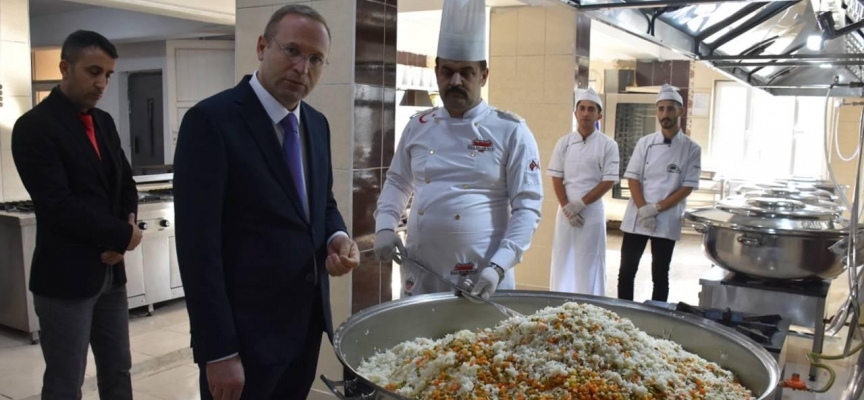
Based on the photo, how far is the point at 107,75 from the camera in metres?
2.34

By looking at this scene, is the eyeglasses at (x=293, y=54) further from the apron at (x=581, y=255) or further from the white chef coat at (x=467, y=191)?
the apron at (x=581, y=255)

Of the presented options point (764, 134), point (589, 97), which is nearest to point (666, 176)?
point (589, 97)

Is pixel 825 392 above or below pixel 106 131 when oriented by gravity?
below

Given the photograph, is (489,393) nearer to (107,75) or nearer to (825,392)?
(825,392)

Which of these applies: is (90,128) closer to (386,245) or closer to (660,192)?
(386,245)

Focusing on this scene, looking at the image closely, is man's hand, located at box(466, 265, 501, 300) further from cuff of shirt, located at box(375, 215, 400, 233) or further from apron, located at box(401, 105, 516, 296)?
cuff of shirt, located at box(375, 215, 400, 233)

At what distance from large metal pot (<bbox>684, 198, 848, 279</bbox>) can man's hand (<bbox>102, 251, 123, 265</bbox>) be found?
210 cm

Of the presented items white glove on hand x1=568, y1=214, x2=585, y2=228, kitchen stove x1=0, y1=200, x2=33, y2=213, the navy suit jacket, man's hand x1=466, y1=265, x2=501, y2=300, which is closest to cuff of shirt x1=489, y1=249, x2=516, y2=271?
man's hand x1=466, y1=265, x2=501, y2=300

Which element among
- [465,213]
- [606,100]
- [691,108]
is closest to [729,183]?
[691,108]

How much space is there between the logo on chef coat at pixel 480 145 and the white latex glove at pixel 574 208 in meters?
2.53

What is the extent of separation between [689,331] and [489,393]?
0.57m

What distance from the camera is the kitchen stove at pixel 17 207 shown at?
13.4 feet

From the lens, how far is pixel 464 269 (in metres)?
2.04

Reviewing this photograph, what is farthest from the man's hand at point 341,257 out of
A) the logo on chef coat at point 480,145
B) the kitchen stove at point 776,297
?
the kitchen stove at point 776,297
